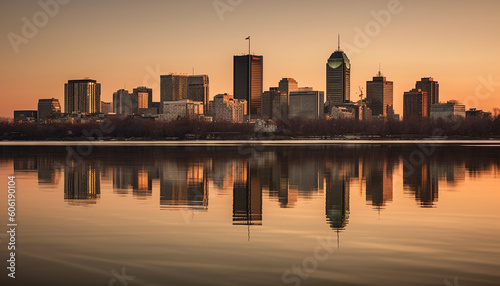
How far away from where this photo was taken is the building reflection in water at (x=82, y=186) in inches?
1089

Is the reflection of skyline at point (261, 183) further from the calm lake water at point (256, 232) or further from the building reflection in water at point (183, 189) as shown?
the calm lake water at point (256, 232)

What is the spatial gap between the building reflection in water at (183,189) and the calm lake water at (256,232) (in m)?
0.09

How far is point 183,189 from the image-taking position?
31.6 metres

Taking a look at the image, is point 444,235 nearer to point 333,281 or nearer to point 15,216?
point 333,281

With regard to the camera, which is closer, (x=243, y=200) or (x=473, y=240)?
(x=473, y=240)

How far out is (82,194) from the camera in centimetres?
2962

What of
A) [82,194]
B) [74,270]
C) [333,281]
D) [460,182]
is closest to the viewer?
[333,281]

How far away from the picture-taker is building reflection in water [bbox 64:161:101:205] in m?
27.7

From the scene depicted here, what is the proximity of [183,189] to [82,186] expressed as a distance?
6.00 meters

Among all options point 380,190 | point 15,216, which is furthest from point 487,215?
point 15,216

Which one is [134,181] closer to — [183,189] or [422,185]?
[183,189]

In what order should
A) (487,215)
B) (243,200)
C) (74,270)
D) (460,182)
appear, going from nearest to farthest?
1. (74,270)
2. (487,215)
3. (243,200)
4. (460,182)

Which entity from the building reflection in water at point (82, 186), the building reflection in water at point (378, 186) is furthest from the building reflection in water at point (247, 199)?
the building reflection in water at point (82, 186)

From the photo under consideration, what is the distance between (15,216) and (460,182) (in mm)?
24856
